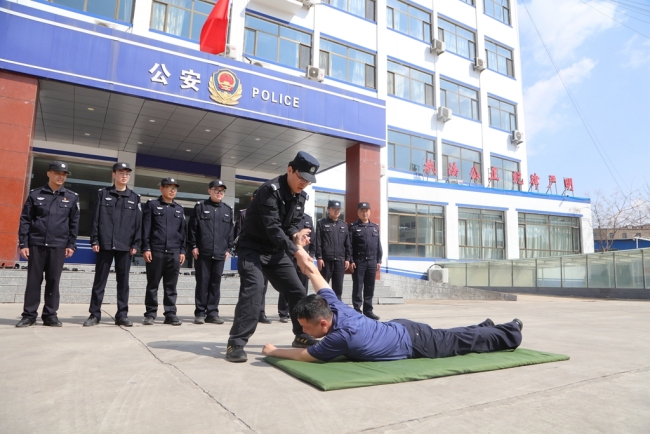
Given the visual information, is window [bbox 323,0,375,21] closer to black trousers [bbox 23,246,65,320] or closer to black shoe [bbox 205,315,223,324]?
black shoe [bbox 205,315,223,324]

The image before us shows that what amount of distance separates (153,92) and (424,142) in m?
13.4

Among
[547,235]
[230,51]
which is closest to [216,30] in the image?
[230,51]

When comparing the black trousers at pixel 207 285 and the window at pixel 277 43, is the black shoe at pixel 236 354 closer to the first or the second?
the black trousers at pixel 207 285

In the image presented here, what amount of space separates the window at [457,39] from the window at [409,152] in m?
5.85

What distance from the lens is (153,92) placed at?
10.2 metres

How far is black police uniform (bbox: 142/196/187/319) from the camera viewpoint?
545 centimetres

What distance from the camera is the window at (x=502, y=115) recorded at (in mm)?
23250

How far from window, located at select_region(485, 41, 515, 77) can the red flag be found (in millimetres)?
16408

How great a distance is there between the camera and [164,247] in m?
5.54

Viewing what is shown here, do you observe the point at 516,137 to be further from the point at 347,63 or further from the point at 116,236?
the point at 116,236

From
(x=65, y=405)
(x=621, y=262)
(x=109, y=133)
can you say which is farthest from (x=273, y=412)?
(x=621, y=262)

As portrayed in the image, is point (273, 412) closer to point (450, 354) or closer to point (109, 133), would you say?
point (450, 354)

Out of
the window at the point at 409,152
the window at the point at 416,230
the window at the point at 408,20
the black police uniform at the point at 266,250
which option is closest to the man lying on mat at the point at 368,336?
the black police uniform at the point at 266,250

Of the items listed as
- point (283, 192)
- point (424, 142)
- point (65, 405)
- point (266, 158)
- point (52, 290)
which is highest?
point (424, 142)
